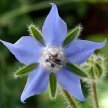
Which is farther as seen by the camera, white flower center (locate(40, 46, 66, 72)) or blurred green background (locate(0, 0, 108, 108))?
blurred green background (locate(0, 0, 108, 108))

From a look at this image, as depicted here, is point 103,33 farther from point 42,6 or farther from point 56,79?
point 56,79

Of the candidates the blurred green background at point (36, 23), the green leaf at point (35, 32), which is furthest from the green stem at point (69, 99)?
the blurred green background at point (36, 23)

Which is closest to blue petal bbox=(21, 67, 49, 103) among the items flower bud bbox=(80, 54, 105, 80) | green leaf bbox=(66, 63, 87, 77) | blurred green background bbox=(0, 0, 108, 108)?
green leaf bbox=(66, 63, 87, 77)

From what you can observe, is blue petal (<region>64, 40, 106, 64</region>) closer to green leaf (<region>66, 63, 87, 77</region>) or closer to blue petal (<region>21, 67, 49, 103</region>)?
green leaf (<region>66, 63, 87, 77</region>)

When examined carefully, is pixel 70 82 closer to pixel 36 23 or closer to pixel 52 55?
pixel 52 55

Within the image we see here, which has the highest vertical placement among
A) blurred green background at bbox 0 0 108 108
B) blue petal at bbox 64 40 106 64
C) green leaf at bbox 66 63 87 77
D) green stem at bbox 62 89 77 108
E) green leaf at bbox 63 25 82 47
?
blurred green background at bbox 0 0 108 108

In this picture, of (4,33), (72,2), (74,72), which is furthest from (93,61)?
(72,2)

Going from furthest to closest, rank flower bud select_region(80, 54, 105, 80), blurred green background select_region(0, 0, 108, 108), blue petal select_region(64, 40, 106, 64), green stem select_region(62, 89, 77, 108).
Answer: blurred green background select_region(0, 0, 108, 108)
flower bud select_region(80, 54, 105, 80)
green stem select_region(62, 89, 77, 108)
blue petal select_region(64, 40, 106, 64)
